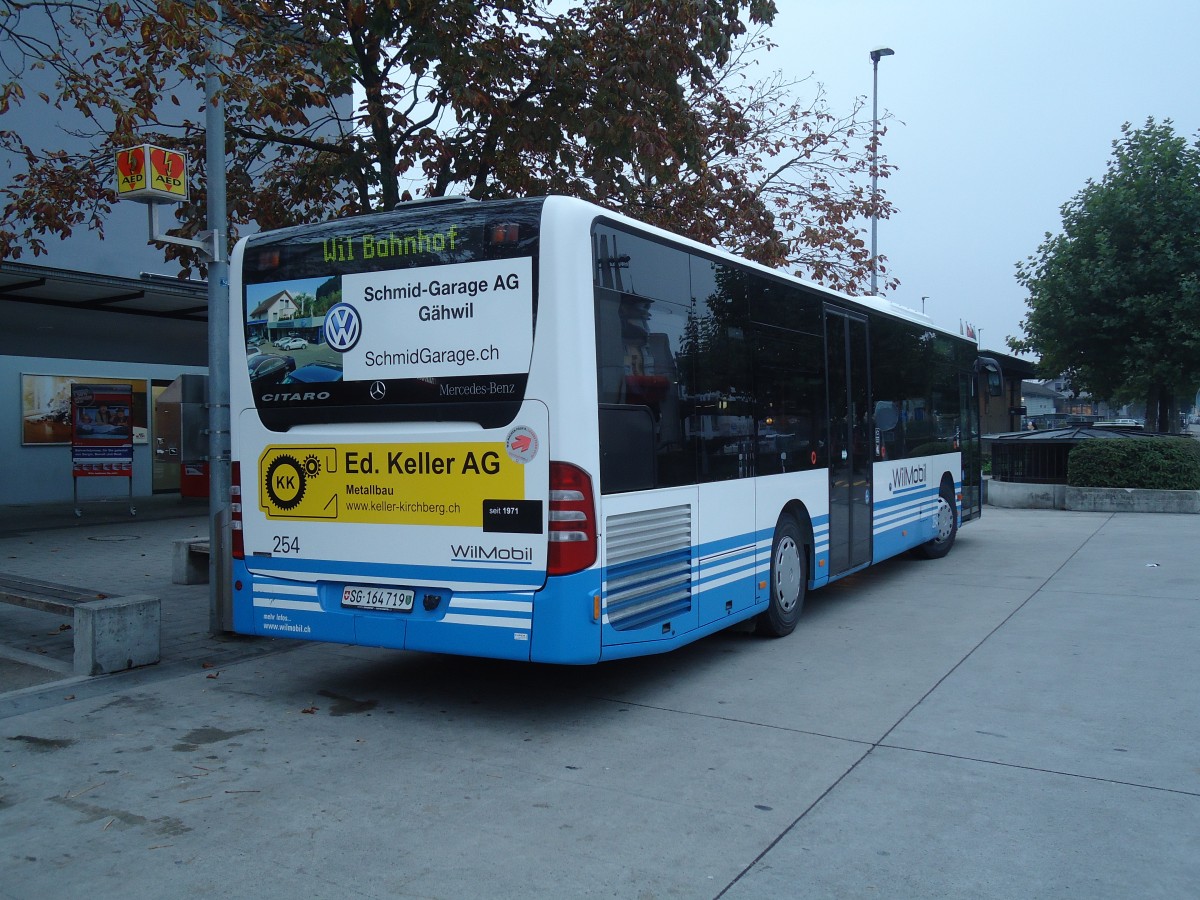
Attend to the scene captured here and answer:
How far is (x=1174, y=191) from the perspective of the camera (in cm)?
2412

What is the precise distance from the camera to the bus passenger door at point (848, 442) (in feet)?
31.4

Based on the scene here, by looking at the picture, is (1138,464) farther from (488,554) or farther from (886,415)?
(488,554)

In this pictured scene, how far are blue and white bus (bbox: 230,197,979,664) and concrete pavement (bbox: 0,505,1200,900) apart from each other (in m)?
0.61

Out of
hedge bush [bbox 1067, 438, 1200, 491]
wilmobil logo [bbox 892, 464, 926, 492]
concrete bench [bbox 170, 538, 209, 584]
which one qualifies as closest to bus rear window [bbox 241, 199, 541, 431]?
concrete bench [bbox 170, 538, 209, 584]

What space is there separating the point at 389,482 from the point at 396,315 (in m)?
1.01

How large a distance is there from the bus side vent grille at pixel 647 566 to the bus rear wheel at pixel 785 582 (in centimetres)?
166

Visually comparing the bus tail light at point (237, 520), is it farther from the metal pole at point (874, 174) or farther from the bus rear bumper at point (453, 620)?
the metal pole at point (874, 174)

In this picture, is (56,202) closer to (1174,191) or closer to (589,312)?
(589,312)

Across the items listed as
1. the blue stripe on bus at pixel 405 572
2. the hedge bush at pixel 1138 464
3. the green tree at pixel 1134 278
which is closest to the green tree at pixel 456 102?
the blue stripe on bus at pixel 405 572

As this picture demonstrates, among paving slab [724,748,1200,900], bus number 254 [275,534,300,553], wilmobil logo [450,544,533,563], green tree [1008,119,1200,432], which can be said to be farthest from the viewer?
green tree [1008,119,1200,432]

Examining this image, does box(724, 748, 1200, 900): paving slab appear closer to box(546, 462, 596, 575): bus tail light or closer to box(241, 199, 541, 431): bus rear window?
box(546, 462, 596, 575): bus tail light

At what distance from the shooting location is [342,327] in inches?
258

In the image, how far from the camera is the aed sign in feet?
26.0

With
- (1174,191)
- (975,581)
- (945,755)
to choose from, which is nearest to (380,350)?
(945,755)
